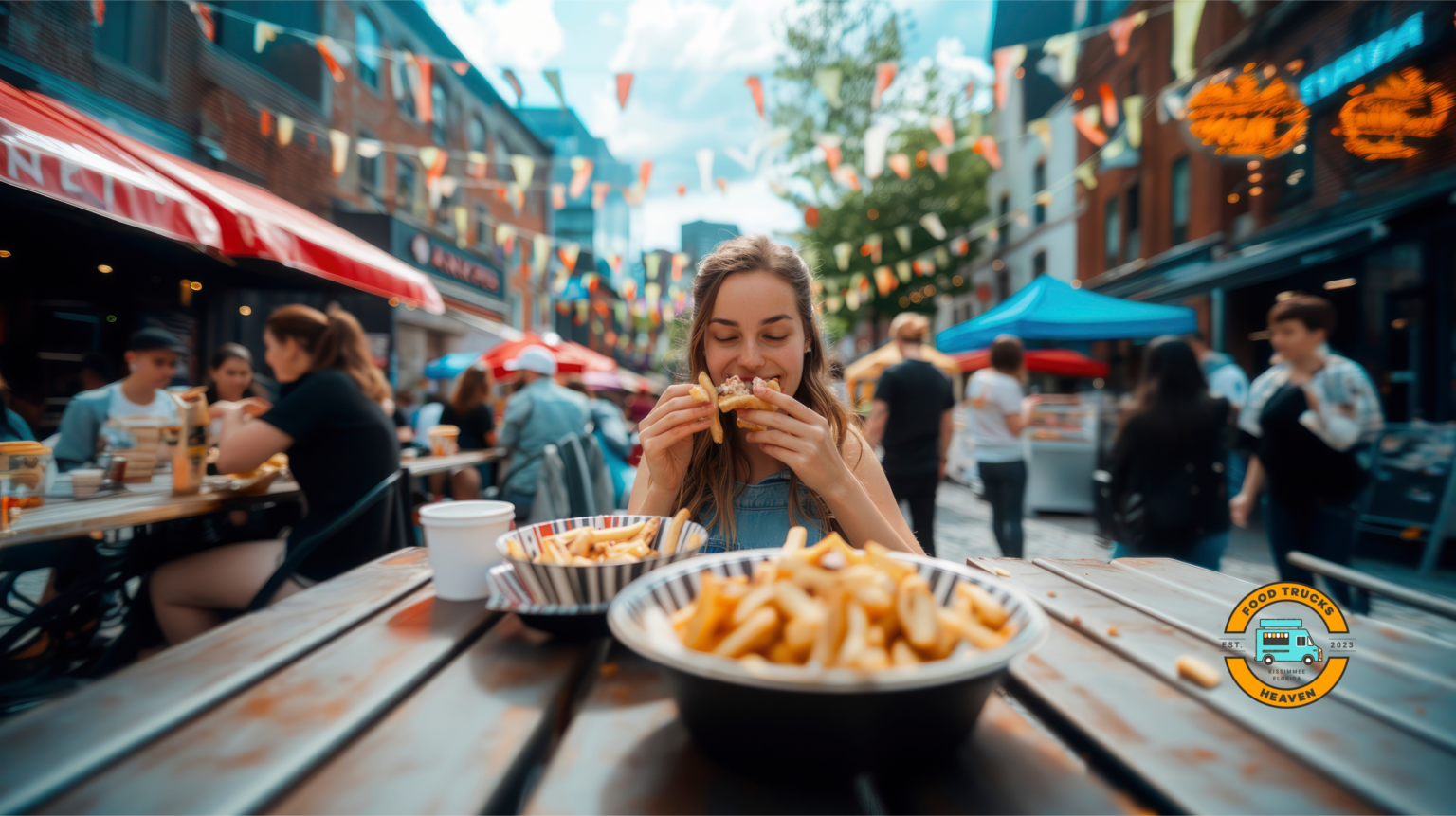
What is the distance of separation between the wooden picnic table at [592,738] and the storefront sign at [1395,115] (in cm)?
459

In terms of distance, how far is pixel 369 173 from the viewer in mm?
13883

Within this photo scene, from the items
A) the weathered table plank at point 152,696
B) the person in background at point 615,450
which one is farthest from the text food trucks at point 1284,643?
the person in background at point 615,450

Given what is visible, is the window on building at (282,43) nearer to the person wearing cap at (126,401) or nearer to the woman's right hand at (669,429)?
the person wearing cap at (126,401)

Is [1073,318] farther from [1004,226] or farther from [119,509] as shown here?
[1004,226]

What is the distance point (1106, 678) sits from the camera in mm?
1006

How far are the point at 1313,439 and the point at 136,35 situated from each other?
27.4ft

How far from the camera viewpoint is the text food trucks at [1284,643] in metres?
1.05

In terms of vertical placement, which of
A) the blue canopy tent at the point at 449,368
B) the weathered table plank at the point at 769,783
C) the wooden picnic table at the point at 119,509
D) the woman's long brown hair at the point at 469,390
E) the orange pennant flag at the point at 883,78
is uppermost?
the orange pennant flag at the point at 883,78

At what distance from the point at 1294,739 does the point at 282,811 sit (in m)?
1.24

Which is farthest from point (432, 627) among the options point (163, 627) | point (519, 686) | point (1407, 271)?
point (1407, 271)

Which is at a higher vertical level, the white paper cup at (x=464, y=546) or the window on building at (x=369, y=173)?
the window on building at (x=369, y=173)

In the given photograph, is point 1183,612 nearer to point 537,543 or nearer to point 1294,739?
point 1294,739

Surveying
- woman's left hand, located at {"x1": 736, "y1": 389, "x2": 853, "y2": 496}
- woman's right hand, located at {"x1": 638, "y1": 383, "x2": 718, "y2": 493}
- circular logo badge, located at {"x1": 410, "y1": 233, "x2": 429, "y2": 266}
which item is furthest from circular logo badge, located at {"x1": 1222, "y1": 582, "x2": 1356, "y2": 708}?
circular logo badge, located at {"x1": 410, "y1": 233, "x2": 429, "y2": 266}

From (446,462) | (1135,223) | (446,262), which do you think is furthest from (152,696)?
(1135,223)
